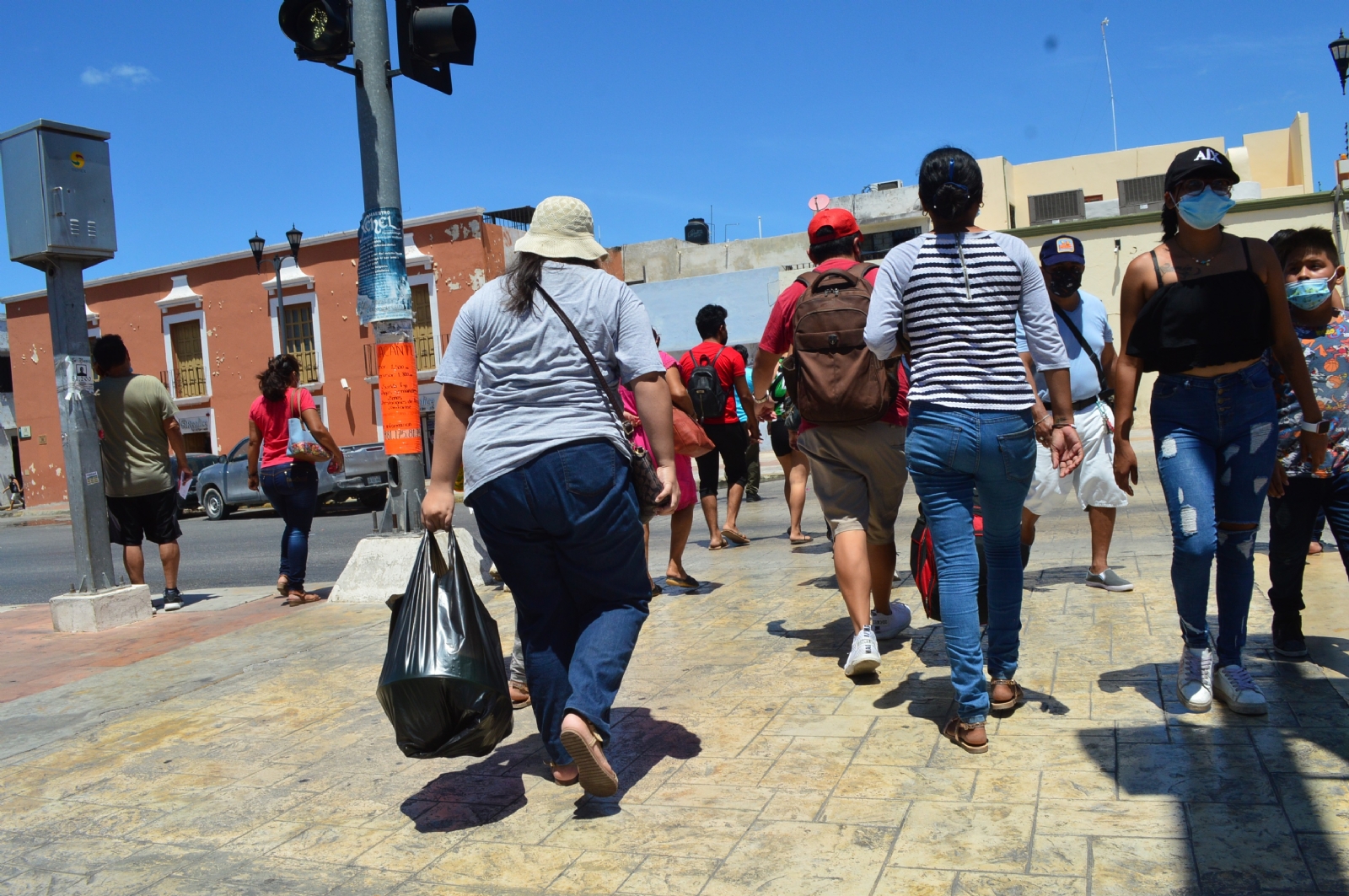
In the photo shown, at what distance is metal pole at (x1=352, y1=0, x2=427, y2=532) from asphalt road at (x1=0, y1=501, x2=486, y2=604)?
2802 mm

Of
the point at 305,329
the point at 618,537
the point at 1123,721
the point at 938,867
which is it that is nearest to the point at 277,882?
the point at 618,537

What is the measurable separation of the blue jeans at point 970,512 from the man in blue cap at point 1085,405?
1.78 metres

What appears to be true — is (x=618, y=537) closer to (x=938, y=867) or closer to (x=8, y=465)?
(x=938, y=867)

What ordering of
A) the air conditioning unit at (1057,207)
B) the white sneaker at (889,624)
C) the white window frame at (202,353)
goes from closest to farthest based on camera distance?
the white sneaker at (889,624) < the air conditioning unit at (1057,207) < the white window frame at (202,353)

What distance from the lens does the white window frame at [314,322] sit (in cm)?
3228

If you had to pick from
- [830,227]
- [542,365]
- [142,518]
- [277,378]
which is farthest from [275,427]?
[542,365]

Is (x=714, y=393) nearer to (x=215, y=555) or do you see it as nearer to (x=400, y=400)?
(x=400, y=400)

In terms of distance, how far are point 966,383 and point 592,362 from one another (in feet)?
4.03

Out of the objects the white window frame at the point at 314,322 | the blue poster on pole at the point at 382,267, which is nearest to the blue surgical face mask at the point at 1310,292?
the blue poster on pole at the point at 382,267

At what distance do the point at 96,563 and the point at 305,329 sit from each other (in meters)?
A: 27.2

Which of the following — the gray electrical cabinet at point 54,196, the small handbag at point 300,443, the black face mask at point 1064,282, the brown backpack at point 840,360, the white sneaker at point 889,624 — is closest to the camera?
the brown backpack at point 840,360

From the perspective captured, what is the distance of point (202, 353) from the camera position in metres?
34.3

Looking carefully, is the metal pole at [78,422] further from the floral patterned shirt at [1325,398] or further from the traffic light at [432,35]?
the floral patterned shirt at [1325,398]

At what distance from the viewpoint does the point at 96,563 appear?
680 centimetres
